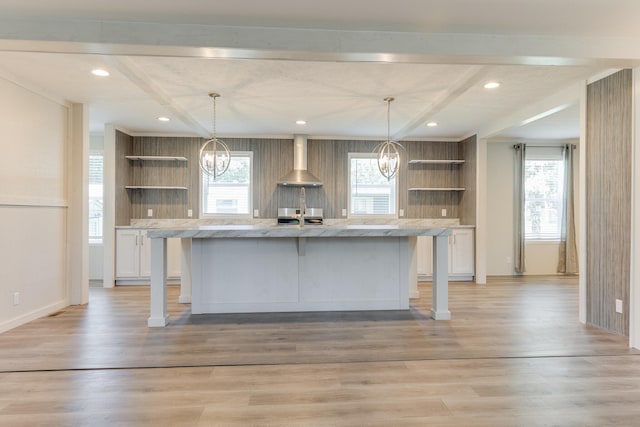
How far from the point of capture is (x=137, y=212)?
19.8 feet

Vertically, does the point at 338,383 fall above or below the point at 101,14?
below

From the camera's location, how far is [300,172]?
595 cm

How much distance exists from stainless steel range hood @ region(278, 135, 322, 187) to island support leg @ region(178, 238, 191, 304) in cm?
210

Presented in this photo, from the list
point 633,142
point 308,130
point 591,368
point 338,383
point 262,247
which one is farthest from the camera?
point 308,130

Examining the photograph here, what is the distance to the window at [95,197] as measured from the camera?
5.97 meters

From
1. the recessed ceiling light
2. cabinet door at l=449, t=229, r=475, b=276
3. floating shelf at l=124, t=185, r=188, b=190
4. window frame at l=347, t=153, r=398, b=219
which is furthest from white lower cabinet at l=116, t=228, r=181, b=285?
cabinet door at l=449, t=229, r=475, b=276

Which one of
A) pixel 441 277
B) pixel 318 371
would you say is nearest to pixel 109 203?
pixel 318 371

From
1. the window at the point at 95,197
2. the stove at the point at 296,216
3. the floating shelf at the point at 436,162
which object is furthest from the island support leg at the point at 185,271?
the floating shelf at the point at 436,162

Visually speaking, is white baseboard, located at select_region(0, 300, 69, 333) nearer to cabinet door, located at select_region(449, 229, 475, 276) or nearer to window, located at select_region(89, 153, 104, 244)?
window, located at select_region(89, 153, 104, 244)

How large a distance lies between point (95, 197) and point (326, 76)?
186 inches

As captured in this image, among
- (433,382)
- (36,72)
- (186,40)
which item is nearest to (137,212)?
(36,72)

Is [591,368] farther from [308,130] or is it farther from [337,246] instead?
[308,130]

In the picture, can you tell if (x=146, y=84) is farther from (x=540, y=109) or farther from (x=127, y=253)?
(x=540, y=109)

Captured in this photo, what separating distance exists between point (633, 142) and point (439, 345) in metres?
2.22
